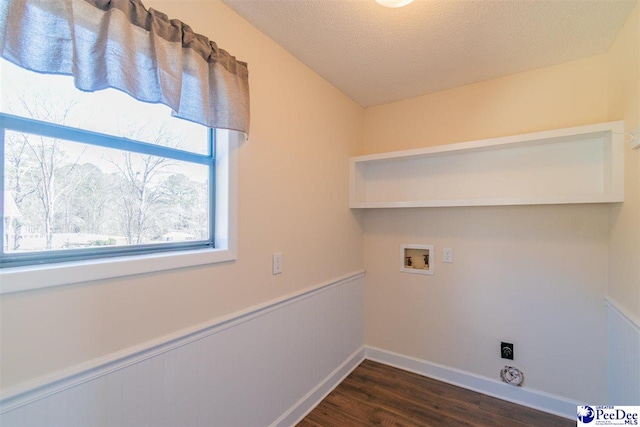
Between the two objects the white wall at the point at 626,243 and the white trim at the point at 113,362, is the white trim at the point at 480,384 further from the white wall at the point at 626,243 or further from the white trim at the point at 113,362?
the white trim at the point at 113,362

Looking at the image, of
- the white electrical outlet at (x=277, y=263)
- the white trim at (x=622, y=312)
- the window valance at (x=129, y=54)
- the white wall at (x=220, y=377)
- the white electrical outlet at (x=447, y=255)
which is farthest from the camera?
the white electrical outlet at (x=447, y=255)

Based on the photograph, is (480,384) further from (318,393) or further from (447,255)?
(318,393)

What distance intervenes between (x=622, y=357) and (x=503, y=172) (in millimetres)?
1341

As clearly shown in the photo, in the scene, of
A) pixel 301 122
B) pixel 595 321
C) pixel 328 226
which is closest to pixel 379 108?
pixel 301 122

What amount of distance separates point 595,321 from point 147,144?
9.72 ft

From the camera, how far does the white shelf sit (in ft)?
5.65

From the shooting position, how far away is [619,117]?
164 cm

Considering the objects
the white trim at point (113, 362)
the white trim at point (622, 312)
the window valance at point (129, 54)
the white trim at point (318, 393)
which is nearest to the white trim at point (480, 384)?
the white trim at point (318, 393)

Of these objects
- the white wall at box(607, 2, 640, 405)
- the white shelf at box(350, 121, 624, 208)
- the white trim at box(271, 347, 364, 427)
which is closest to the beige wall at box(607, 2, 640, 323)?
the white wall at box(607, 2, 640, 405)

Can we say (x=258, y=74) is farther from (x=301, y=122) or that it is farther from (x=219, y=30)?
(x=301, y=122)

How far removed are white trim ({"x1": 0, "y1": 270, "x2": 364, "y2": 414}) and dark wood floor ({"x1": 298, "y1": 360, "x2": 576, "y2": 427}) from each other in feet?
3.30

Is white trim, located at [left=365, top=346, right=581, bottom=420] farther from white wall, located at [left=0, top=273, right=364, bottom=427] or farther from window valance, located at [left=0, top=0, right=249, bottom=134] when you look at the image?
window valance, located at [left=0, top=0, right=249, bottom=134]

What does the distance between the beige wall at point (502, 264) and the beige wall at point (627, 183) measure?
122 millimetres

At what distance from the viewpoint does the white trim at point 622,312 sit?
139 cm
